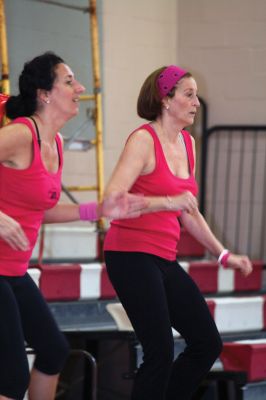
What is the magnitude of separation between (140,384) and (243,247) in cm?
256

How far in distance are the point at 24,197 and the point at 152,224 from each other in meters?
0.45

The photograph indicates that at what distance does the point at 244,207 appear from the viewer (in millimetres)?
4867

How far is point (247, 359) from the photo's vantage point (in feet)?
10.3

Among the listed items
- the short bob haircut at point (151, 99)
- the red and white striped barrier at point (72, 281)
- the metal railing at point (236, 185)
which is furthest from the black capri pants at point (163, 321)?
the metal railing at point (236, 185)

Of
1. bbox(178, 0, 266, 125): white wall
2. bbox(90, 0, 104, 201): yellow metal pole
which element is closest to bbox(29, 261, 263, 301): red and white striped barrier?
bbox(90, 0, 104, 201): yellow metal pole

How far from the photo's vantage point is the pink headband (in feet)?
8.59

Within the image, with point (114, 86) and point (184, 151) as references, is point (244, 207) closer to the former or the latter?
point (114, 86)

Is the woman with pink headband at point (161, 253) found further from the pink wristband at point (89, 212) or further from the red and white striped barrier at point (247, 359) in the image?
the red and white striped barrier at point (247, 359)

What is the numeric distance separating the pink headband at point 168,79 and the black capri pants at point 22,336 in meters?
0.80

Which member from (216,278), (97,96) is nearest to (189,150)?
(216,278)

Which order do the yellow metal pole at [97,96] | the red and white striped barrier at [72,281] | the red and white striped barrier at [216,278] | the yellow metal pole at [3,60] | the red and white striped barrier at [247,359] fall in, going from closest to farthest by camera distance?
1. the red and white striped barrier at [247,359]
2. the red and white striped barrier at [72,281]
3. the yellow metal pole at [3,60]
4. the red and white striped barrier at [216,278]
5. the yellow metal pole at [97,96]

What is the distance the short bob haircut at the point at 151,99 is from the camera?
8.63 ft

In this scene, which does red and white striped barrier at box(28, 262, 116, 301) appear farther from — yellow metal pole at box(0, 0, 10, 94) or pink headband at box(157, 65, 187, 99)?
pink headband at box(157, 65, 187, 99)

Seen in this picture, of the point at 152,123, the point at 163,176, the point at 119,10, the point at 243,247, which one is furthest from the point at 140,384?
the point at 119,10
